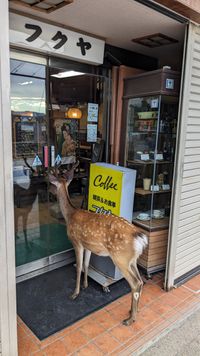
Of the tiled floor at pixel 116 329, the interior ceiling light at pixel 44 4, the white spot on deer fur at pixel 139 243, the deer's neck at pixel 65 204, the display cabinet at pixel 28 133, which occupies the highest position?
the interior ceiling light at pixel 44 4

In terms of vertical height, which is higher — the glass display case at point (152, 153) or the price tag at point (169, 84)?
the price tag at point (169, 84)

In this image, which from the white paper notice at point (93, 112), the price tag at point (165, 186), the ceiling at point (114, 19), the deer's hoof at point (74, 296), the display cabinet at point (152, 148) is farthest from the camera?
the white paper notice at point (93, 112)

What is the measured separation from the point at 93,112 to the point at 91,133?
0.97 feet

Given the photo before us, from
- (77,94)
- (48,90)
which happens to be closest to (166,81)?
(77,94)

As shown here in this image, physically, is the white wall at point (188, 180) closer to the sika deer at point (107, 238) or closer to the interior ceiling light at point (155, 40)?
the interior ceiling light at point (155, 40)

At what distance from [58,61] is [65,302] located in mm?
2752

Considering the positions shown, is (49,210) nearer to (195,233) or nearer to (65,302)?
(65,302)

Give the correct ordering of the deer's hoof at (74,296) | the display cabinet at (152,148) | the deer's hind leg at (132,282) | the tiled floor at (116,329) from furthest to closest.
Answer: the display cabinet at (152,148) → the deer's hoof at (74,296) → the deer's hind leg at (132,282) → the tiled floor at (116,329)

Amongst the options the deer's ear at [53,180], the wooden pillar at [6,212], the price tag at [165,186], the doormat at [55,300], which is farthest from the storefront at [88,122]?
the wooden pillar at [6,212]

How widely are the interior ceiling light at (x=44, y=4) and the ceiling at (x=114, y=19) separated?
0.09 m

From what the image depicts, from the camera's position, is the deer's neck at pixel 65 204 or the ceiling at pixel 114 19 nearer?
the ceiling at pixel 114 19

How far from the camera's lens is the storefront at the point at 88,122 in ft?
9.04

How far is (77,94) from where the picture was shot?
354 centimetres

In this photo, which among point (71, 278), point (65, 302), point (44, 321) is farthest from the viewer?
point (71, 278)
